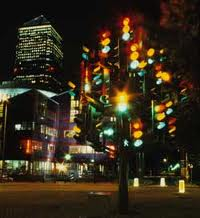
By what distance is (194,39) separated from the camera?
31.4ft

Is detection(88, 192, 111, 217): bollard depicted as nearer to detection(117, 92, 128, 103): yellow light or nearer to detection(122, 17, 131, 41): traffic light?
detection(117, 92, 128, 103): yellow light

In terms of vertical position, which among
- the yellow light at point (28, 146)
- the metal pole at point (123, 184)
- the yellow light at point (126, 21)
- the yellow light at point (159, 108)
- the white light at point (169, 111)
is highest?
the yellow light at point (28, 146)

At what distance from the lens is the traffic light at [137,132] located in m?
13.8

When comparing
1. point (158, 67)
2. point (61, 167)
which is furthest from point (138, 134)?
point (61, 167)

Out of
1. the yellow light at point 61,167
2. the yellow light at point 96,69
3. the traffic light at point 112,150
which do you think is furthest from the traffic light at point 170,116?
the yellow light at point 61,167

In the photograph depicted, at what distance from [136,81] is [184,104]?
108 inches

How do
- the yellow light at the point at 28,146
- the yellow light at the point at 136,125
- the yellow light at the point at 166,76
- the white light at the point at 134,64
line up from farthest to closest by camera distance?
1. the yellow light at the point at 28,146
2. the white light at the point at 134,64
3. the yellow light at the point at 136,125
4. the yellow light at the point at 166,76

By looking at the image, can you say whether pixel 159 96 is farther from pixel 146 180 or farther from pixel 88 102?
pixel 146 180

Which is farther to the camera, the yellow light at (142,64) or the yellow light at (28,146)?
the yellow light at (28,146)

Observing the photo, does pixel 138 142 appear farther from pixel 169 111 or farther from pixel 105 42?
pixel 105 42

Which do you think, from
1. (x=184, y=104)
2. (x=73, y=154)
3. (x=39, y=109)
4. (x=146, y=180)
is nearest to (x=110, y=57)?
(x=184, y=104)

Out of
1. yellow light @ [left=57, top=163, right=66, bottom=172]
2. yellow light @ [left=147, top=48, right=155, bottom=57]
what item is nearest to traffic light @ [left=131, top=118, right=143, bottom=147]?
yellow light @ [left=147, top=48, right=155, bottom=57]

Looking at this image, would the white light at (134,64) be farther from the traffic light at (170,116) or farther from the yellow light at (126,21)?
the traffic light at (170,116)

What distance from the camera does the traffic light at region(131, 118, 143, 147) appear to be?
13802 millimetres
